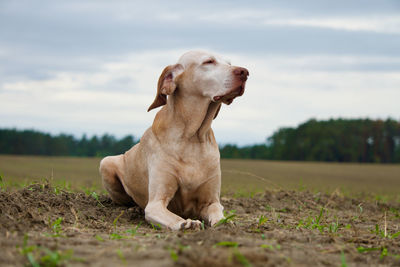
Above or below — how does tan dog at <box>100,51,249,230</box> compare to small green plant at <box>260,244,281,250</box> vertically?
above

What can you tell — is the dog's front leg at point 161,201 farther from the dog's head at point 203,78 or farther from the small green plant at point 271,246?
the small green plant at point 271,246

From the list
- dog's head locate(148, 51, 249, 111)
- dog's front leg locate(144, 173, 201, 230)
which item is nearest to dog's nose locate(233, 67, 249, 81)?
dog's head locate(148, 51, 249, 111)

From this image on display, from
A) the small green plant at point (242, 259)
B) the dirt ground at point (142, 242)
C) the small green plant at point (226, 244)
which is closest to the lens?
the small green plant at point (242, 259)

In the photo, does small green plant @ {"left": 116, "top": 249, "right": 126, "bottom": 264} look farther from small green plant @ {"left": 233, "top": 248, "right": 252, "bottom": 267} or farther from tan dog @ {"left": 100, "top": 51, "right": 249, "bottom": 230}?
tan dog @ {"left": 100, "top": 51, "right": 249, "bottom": 230}

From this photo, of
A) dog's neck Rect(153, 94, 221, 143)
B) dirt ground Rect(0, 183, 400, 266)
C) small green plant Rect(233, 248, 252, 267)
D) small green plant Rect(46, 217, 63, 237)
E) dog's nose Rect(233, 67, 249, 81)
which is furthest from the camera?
dog's neck Rect(153, 94, 221, 143)

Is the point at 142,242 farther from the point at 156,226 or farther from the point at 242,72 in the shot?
the point at 242,72

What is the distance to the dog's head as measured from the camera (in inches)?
173

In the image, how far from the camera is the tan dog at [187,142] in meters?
4.60

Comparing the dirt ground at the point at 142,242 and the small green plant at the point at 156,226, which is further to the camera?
the small green plant at the point at 156,226

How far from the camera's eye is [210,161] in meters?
4.82

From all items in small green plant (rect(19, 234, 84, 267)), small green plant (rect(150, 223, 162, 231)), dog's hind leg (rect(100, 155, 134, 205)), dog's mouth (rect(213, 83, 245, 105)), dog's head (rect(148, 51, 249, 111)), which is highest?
dog's head (rect(148, 51, 249, 111))

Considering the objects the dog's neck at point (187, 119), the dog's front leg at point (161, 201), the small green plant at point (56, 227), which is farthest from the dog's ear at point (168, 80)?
the small green plant at point (56, 227)

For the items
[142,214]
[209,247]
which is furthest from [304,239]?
[142,214]

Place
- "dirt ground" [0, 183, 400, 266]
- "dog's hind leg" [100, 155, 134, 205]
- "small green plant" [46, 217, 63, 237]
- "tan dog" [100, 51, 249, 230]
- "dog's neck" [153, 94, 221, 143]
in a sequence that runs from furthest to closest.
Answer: "dog's hind leg" [100, 155, 134, 205] → "dog's neck" [153, 94, 221, 143] → "tan dog" [100, 51, 249, 230] → "small green plant" [46, 217, 63, 237] → "dirt ground" [0, 183, 400, 266]
